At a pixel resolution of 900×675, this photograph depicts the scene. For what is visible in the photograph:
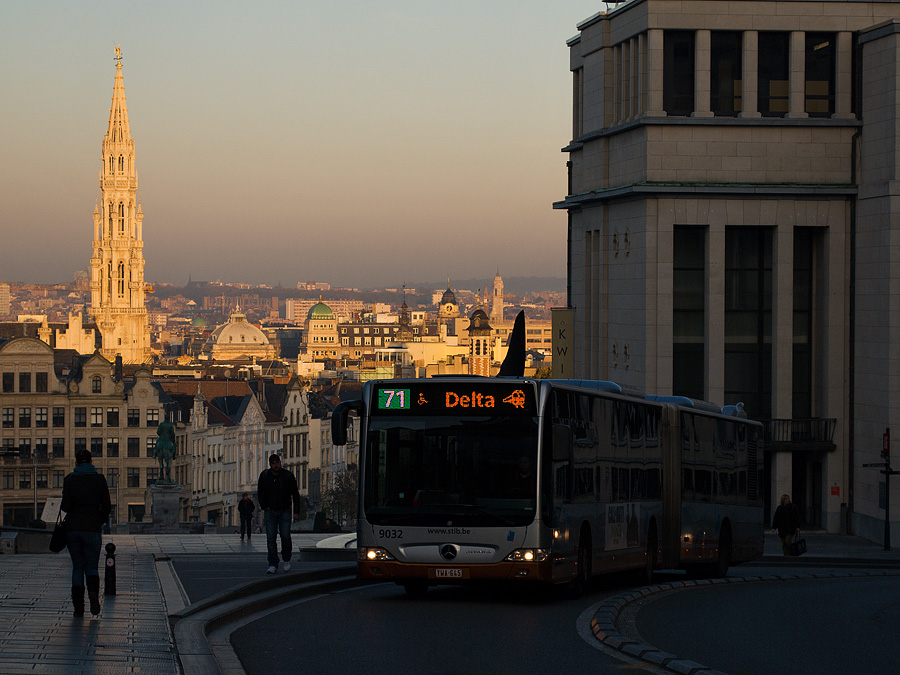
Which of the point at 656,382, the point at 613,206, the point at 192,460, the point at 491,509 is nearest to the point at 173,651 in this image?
the point at 491,509

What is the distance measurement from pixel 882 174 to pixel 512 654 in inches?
1354

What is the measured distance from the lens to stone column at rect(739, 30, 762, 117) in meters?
47.3

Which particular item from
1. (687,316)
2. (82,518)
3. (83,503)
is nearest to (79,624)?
(82,518)

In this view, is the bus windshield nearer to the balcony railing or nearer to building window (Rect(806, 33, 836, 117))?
the balcony railing

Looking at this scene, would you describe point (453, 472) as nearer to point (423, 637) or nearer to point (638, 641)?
point (423, 637)

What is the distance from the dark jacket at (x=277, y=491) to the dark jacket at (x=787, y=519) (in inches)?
624

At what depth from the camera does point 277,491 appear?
22.5m

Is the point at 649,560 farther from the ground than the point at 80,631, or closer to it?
closer to it

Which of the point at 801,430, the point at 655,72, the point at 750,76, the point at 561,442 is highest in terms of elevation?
the point at 655,72

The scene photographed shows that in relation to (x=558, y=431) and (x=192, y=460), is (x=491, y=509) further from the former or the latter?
(x=192, y=460)

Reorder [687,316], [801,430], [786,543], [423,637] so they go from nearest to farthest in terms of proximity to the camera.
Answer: [423,637] → [786,543] → [801,430] → [687,316]

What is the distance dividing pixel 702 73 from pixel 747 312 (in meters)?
7.18

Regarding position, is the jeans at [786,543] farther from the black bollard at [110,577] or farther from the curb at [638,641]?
the black bollard at [110,577]

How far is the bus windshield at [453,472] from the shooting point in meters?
19.4
